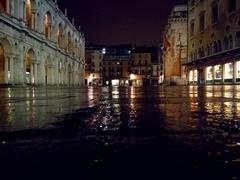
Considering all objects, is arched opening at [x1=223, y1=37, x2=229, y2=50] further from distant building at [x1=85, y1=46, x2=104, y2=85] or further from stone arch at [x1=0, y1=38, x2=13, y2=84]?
distant building at [x1=85, y1=46, x2=104, y2=85]

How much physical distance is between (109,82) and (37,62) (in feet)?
219

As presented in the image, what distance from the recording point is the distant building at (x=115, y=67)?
99.0m

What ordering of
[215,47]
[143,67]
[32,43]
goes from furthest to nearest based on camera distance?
[143,67] → [215,47] → [32,43]

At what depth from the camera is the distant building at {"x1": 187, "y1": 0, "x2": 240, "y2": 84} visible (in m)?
32.3

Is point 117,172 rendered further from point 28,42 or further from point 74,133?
point 28,42

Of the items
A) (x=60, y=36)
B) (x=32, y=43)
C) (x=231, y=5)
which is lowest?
(x=32, y=43)

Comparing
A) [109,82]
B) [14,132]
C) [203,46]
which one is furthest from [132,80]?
[14,132]

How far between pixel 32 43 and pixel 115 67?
6989 cm

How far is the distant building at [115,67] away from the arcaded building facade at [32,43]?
45.6 m

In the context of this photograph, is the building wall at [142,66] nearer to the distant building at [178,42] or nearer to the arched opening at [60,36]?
the distant building at [178,42]

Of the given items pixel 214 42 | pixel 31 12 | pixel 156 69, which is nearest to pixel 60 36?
pixel 31 12

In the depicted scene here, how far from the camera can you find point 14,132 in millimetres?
1928

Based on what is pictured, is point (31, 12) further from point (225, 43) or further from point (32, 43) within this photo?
point (225, 43)

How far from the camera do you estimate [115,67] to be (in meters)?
99.8
